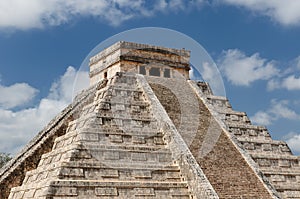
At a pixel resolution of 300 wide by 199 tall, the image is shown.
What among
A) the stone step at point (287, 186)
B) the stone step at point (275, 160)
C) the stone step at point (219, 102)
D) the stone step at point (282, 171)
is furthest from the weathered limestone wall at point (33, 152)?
the stone step at point (287, 186)

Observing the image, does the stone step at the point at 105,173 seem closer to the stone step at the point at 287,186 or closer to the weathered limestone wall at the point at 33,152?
the weathered limestone wall at the point at 33,152

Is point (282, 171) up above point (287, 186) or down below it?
above

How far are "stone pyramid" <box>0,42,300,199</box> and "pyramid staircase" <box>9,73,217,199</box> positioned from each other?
0.03 metres

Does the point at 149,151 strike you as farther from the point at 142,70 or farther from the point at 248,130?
the point at 142,70

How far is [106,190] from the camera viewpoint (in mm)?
12008

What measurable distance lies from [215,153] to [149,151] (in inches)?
94.9

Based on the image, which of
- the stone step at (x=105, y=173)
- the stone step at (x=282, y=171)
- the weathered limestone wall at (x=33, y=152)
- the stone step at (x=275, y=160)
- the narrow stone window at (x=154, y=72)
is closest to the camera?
the stone step at (x=105, y=173)

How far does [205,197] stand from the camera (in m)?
12.1

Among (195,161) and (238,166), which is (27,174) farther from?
(238,166)

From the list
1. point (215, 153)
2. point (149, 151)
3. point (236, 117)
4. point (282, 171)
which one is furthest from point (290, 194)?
point (149, 151)

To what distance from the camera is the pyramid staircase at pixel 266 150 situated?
16.1m

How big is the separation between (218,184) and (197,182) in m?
1.18

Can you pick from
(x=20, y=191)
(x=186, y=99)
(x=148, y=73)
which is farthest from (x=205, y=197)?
(x=148, y=73)

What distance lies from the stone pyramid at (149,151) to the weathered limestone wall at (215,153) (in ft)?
0.12
